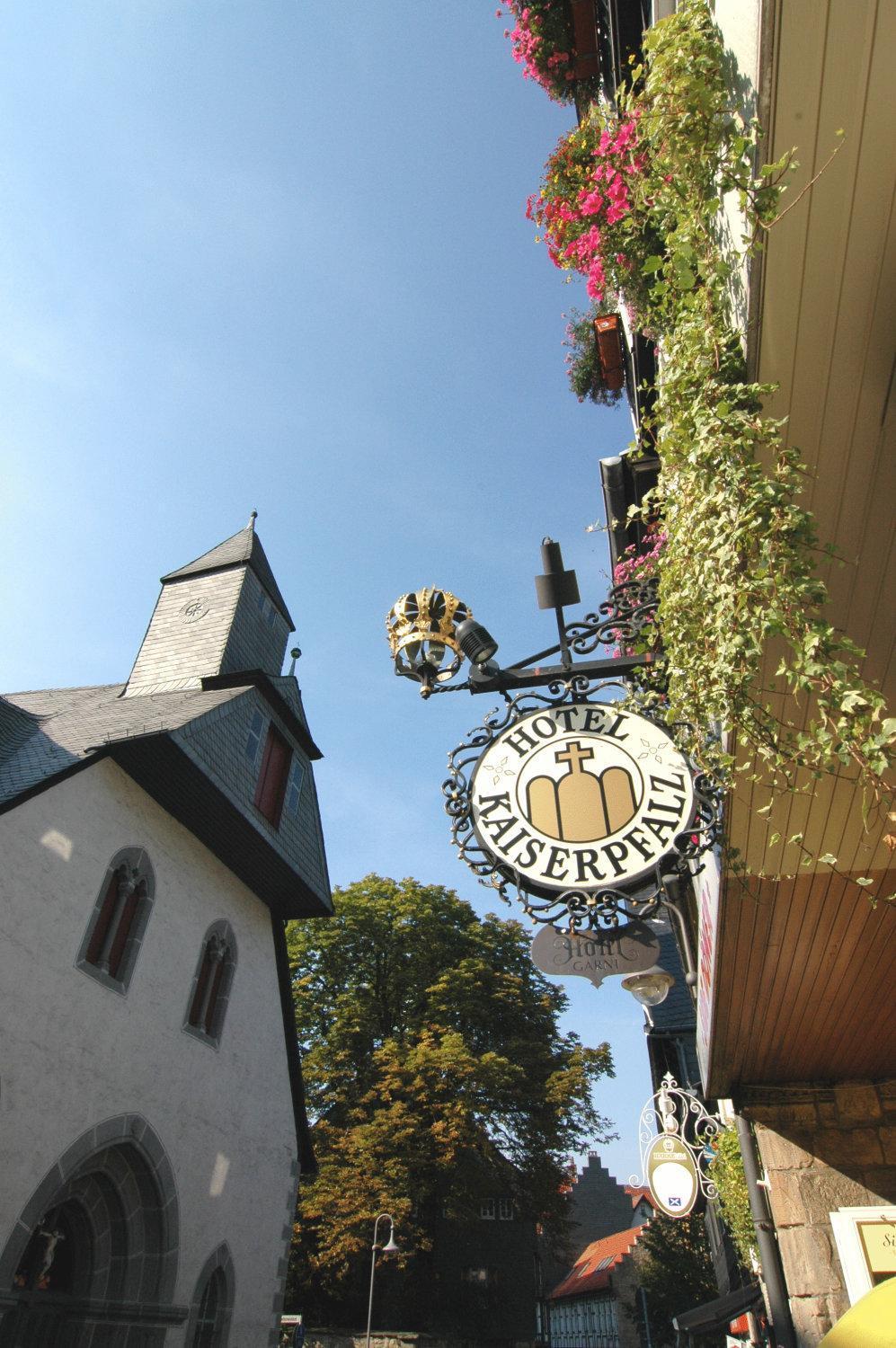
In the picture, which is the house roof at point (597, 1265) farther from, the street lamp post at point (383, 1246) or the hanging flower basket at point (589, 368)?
the hanging flower basket at point (589, 368)

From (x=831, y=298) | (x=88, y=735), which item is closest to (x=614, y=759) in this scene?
(x=831, y=298)

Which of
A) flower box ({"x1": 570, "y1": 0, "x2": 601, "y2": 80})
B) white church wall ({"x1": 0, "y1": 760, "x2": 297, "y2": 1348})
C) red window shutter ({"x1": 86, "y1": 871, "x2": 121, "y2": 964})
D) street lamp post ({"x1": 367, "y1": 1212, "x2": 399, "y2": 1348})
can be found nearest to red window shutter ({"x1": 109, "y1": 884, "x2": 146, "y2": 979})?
red window shutter ({"x1": 86, "y1": 871, "x2": 121, "y2": 964})

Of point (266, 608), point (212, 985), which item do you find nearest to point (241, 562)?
point (266, 608)

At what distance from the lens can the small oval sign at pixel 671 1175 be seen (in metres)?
10.2

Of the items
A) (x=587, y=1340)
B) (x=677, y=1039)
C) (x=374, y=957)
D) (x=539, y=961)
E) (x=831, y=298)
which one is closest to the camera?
(x=831, y=298)

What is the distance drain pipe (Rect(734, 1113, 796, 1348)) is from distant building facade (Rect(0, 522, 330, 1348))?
25.6 feet

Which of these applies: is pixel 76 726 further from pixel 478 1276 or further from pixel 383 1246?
pixel 478 1276

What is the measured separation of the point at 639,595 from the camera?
13.6ft

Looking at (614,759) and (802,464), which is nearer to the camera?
(802,464)

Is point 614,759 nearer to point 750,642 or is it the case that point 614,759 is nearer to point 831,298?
point 750,642

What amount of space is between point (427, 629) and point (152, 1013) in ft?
32.9

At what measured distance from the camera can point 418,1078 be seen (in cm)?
2203

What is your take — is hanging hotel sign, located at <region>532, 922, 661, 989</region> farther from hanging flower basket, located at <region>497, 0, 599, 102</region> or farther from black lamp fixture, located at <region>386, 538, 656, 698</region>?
hanging flower basket, located at <region>497, 0, 599, 102</region>

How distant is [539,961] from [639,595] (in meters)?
1.86
